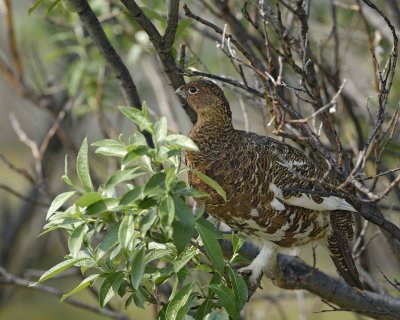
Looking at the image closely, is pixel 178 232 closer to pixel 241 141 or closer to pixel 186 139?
pixel 186 139

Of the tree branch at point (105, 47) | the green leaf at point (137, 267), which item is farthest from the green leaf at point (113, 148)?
the tree branch at point (105, 47)

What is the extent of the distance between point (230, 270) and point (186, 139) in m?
0.60

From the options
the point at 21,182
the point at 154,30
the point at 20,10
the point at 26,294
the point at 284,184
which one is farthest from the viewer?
the point at 21,182

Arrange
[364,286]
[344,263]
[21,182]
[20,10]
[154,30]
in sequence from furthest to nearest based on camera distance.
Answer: [21,182] → [20,10] → [364,286] → [344,263] → [154,30]

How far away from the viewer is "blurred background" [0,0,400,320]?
14.3ft

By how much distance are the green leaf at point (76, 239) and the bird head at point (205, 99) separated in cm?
127

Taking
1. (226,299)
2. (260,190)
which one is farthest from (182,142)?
(260,190)

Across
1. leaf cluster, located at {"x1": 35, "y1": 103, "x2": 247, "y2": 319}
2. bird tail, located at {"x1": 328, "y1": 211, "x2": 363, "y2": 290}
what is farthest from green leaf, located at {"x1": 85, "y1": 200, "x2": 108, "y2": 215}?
bird tail, located at {"x1": 328, "y1": 211, "x2": 363, "y2": 290}

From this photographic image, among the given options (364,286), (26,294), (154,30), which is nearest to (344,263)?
(364,286)

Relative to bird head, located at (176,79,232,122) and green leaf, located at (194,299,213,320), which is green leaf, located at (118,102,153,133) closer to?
green leaf, located at (194,299,213,320)

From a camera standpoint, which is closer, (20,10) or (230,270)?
(230,270)

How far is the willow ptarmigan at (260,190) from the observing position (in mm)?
3248

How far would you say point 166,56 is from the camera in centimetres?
315

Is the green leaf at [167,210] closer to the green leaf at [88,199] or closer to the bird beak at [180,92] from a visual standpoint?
the green leaf at [88,199]
